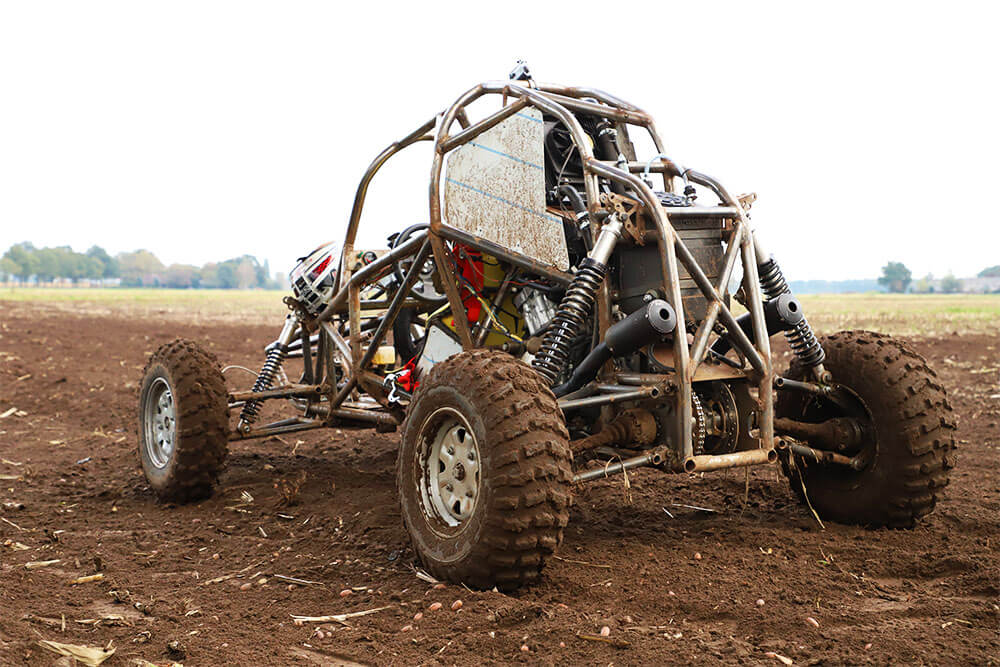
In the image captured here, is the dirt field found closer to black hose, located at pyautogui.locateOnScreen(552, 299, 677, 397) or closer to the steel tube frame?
the steel tube frame

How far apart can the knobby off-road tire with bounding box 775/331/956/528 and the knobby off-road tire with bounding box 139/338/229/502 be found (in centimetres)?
376

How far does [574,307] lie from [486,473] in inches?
36.6

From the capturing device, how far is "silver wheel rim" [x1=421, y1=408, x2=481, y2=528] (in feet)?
14.4

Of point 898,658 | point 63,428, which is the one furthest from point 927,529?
point 63,428

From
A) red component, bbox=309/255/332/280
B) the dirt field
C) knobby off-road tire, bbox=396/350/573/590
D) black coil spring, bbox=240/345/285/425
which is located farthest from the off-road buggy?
black coil spring, bbox=240/345/285/425

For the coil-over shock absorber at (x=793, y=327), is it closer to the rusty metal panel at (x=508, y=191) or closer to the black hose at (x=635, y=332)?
the black hose at (x=635, y=332)

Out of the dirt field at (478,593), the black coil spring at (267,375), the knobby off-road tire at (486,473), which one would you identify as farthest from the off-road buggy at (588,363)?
the black coil spring at (267,375)

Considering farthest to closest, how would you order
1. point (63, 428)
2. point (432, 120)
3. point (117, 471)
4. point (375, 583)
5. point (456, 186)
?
1. point (63, 428)
2. point (117, 471)
3. point (432, 120)
4. point (456, 186)
5. point (375, 583)

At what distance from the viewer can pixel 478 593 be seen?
4.09m

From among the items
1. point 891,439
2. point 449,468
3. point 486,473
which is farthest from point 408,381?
point 891,439

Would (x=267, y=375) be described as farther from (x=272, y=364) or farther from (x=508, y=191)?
(x=508, y=191)

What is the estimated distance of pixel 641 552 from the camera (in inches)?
186

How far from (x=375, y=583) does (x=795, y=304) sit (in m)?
2.57

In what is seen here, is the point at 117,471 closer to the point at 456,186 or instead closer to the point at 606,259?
the point at 456,186
